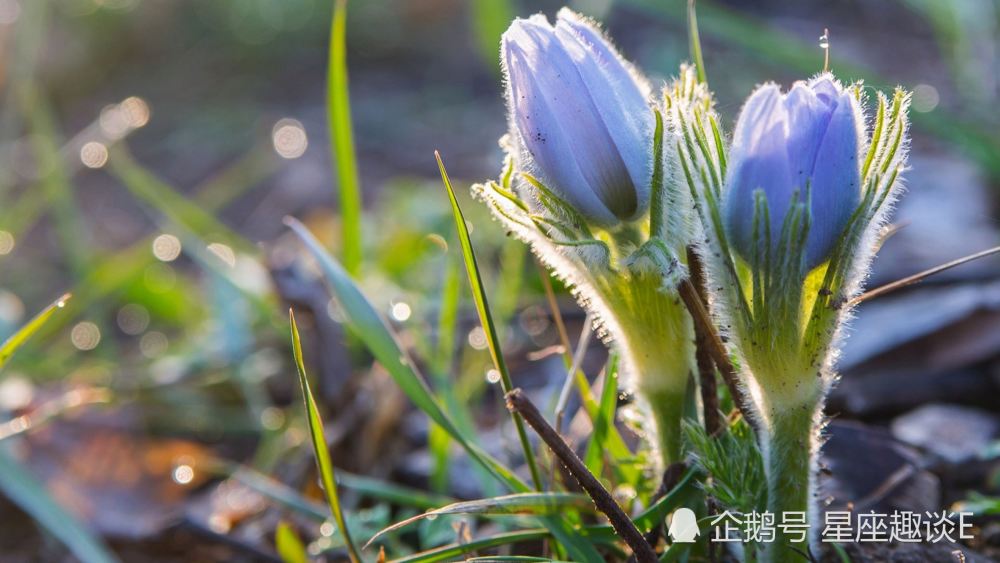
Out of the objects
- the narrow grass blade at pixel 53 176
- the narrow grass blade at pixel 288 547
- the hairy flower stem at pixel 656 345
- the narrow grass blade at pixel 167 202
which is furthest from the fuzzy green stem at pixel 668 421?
the narrow grass blade at pixel 53 176

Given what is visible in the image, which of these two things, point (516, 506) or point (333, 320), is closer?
point (516, 506)

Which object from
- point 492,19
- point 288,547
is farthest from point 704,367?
point 492,19

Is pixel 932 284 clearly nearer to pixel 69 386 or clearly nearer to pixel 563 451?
pixel 563 451

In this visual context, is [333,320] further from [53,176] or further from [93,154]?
[93,154]

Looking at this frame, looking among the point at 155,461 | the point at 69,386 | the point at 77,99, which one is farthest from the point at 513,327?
the point at 77,99

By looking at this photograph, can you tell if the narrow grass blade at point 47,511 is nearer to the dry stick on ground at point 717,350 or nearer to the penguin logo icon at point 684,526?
the penguin logo icon at point 684,526
